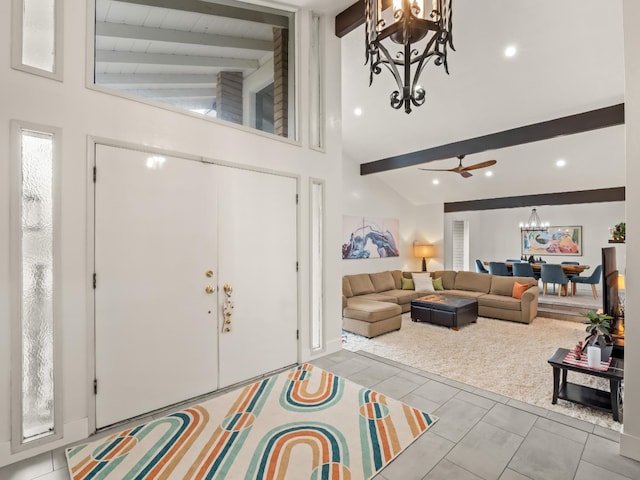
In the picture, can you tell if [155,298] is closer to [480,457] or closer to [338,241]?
[338,241]

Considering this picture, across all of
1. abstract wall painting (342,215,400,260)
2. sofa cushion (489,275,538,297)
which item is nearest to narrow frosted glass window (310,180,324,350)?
abstract wall painting (342,215,400,260)

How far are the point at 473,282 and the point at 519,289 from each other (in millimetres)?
1035

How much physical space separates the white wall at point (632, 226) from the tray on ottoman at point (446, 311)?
3268 mm

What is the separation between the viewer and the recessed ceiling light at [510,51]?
4.30m

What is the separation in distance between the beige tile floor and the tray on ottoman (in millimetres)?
2422

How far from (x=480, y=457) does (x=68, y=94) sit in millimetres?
3691

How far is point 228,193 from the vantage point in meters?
3.15

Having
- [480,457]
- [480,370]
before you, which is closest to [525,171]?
[480,370]

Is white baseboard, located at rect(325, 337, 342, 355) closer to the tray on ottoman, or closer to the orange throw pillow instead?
the tray on ottoman

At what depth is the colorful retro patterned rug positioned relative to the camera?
199 cm

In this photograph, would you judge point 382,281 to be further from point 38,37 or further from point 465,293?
point 38,37

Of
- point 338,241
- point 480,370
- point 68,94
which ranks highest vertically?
point 68,94

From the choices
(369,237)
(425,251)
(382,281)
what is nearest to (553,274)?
(425,251)

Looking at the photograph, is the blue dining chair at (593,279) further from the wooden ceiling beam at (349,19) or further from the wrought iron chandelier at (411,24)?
the wrought iron chandelier at (411,24)
